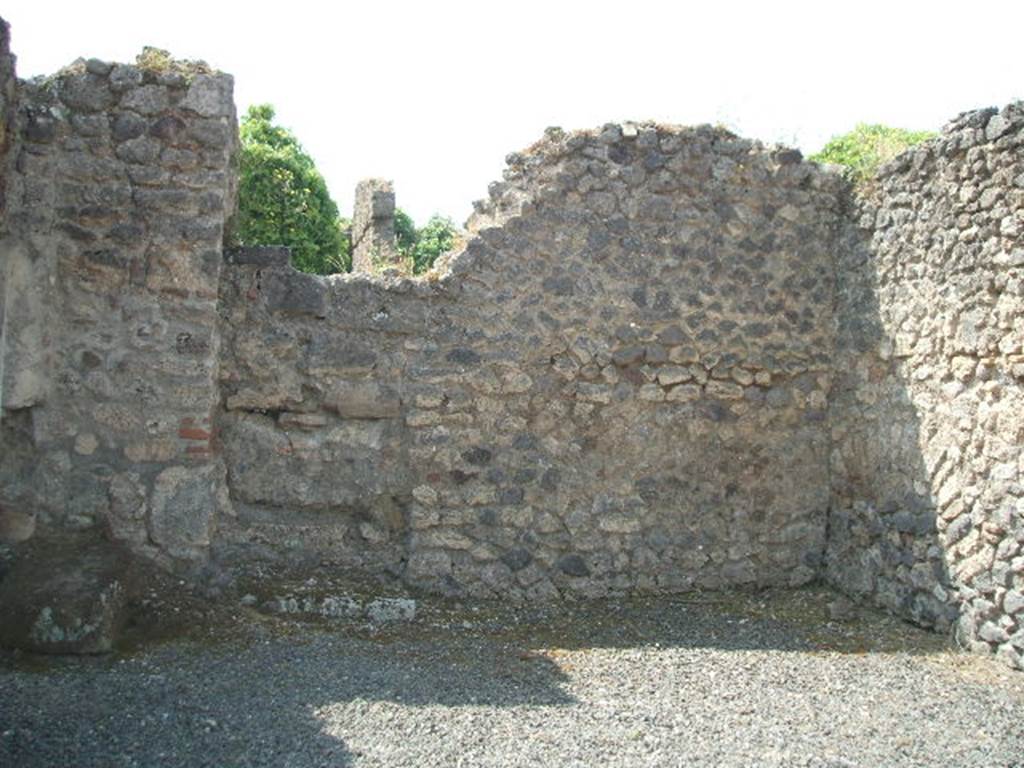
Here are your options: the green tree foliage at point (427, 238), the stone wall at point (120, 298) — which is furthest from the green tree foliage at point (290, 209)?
the stone wall at point (120, 298)

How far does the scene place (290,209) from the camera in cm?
1274

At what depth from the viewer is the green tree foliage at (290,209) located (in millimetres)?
12578

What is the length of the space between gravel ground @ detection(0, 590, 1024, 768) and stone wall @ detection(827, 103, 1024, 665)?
1.18 ft

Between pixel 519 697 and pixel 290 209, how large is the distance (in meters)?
9.40

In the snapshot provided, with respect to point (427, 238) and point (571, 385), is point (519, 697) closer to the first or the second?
point (571, 385)

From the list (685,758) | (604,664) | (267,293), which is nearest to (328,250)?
(267,293)

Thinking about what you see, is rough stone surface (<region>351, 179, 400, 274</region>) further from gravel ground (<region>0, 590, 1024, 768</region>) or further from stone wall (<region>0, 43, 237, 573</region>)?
gravel ground (<region>0, 590, 1024, 768</region>)

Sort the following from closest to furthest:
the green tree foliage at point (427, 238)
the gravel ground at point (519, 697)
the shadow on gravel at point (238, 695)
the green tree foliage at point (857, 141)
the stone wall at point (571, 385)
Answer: the shadow on gravel at point (238, 695)
the gravel ground at point (519, 697)
the stone wall at point (571, 385)
the green tree foliage at point (857, 141)
the green tree foliage at point (427, 238)

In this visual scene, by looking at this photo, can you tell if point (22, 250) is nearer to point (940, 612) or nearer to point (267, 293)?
point (267, 293)

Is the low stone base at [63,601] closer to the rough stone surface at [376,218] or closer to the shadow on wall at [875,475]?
the shadow on wall at [875,475]

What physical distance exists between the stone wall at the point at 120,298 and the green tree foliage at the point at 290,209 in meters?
7.08

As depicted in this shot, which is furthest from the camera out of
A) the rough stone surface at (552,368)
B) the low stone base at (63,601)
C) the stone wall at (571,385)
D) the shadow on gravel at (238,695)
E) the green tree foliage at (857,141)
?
the green tree foliage at (857,141)

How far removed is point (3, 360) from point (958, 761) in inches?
174

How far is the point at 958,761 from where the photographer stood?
3.88 metres
